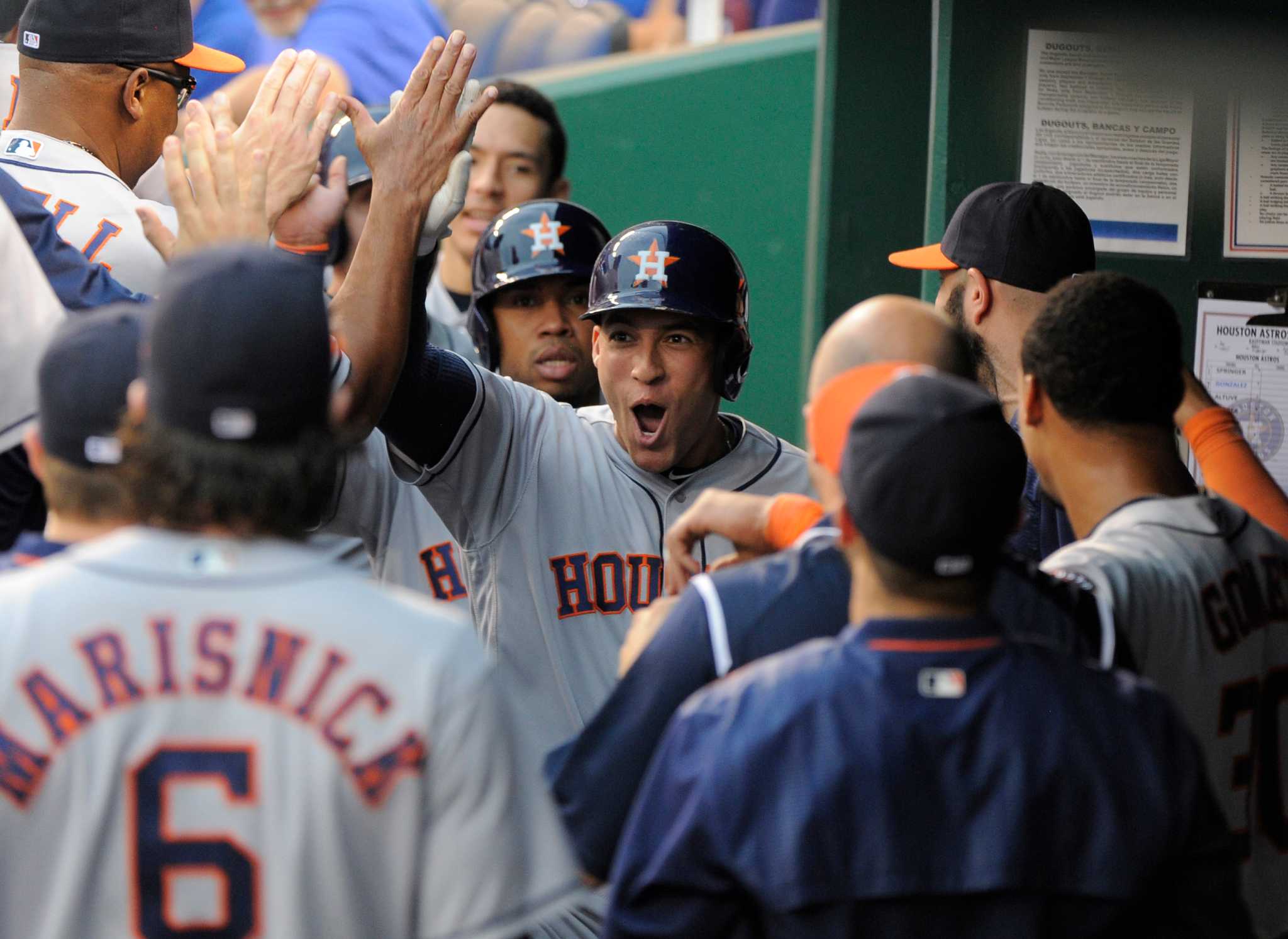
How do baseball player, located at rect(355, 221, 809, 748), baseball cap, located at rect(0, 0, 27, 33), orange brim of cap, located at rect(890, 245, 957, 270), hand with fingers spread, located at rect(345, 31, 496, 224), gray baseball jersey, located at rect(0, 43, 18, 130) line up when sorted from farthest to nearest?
1. baseball cap, located at rect(0, 0, 27, 33)
2. gray baseball jersey, located at rect(0, 43, 18, 130)
3. orange brim of cap, located at rect(890, 245, 957, 270)
4. baseball player, located at rect(355, 221, 809, 748)
5. hand with fingers spread, located at rect(345, 31, 496, 224)

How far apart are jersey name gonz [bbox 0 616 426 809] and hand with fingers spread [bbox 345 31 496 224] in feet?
5.17

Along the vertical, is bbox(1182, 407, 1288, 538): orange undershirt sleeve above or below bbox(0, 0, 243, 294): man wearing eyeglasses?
below

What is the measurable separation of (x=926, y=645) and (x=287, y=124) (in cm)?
197

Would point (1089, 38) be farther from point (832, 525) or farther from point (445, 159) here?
point (832, 525)

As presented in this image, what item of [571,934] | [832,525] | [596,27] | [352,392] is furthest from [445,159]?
[596,27]

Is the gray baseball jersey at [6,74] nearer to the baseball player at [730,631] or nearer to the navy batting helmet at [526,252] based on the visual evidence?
the navy batting helmet at [526,252]

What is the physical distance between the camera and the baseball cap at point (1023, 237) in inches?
148

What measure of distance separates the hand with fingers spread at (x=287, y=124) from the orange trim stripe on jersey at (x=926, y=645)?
173cm

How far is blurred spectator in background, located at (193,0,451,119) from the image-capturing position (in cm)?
790

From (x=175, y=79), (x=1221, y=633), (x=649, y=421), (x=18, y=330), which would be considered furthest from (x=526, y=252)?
(x=1221, y=633)

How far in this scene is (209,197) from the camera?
2973 millimetres

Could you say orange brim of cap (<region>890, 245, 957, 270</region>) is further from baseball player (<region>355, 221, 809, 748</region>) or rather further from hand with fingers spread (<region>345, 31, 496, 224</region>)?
hand with fingers spread (<region>345, 31, 496, 224</region>)

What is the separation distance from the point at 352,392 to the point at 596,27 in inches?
209

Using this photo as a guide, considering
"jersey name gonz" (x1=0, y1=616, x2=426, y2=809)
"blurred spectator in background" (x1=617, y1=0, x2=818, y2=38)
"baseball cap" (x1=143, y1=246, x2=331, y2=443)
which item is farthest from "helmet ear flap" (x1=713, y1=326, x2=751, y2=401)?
"blurred spectator in background" (x1=617, y1=0, x2=818, y2=38)
